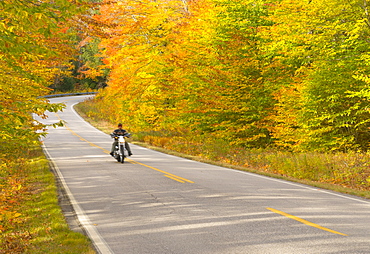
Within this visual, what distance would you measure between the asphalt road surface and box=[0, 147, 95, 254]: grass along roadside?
16.9 inches

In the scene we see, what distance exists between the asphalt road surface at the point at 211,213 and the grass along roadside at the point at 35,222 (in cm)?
43

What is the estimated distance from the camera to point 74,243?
6641 mm

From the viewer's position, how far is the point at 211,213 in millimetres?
8266

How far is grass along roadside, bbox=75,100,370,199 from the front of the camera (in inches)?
501

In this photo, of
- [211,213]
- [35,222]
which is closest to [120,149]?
[35,222]

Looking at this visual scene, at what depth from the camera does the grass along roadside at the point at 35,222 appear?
6520 millimetres

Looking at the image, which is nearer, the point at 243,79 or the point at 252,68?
the point at 243,79

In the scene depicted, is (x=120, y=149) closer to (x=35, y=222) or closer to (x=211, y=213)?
(x=35, y=222)

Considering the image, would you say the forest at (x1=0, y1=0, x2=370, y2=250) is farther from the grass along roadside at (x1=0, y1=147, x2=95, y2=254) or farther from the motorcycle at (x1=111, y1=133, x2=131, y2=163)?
the motorcycle at (x1=111, y1=133, x2=131, y2=163)

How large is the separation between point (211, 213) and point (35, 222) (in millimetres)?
3823

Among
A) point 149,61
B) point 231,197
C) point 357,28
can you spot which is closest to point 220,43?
point 149,61

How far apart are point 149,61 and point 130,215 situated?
2018 cm

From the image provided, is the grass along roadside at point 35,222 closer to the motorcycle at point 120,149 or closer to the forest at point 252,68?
the motorcycle at point 120,149

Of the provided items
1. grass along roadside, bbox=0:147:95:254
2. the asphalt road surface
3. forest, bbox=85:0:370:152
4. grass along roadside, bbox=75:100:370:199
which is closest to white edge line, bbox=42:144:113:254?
the asphalt road surface
